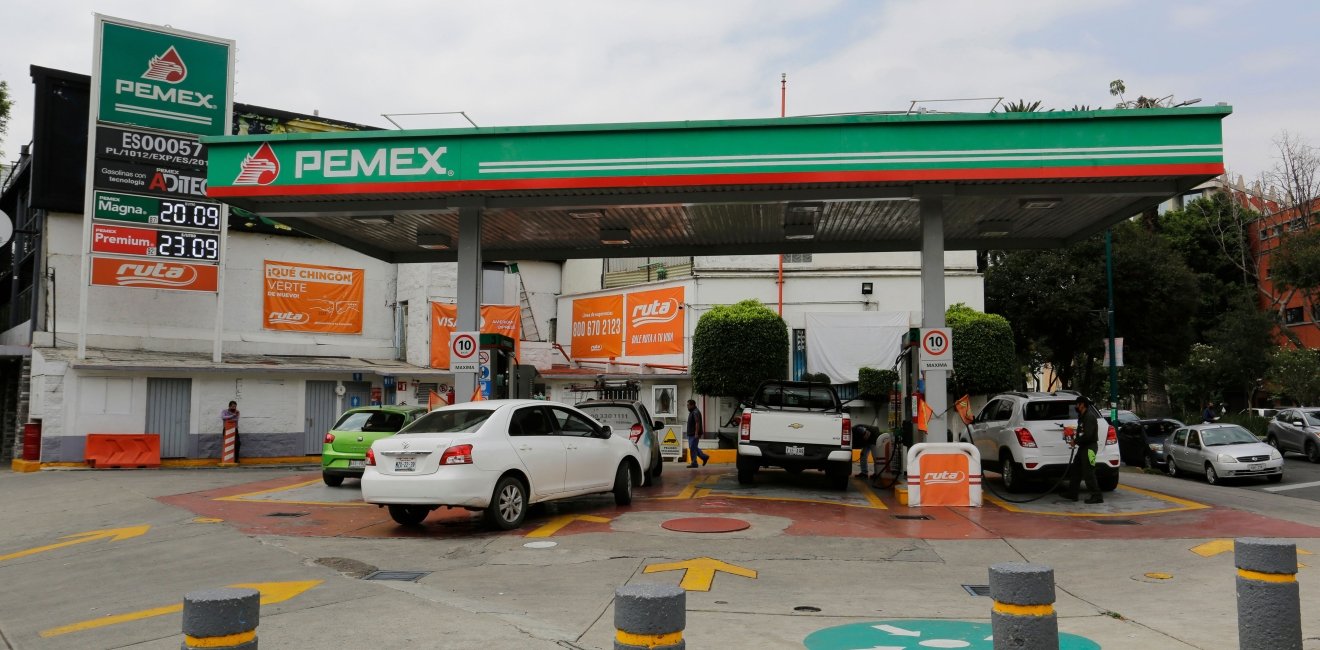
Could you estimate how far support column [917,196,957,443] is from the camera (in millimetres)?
14188

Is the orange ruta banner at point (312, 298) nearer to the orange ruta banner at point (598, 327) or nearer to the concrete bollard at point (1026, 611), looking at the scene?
the orange ruta banner at point (598, 327)

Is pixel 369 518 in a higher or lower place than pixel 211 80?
lower

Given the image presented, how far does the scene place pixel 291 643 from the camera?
605 cm

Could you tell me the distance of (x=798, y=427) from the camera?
15.0m

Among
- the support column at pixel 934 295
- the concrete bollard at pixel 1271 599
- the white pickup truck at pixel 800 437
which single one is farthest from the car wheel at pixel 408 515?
the concrete bollard at pixel 1271 599

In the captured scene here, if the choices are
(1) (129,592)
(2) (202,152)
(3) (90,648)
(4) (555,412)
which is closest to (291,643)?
(3) (90,648)

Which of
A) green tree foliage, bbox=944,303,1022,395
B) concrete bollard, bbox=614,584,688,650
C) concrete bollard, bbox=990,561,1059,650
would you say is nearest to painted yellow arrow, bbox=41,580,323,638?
concrete bollard, bbox=614,584,688,650

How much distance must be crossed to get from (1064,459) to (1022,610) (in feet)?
36.5

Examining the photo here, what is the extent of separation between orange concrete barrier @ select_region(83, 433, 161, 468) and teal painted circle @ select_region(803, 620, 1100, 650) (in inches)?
869

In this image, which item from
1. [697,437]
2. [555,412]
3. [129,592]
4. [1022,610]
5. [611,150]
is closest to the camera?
[1022,610]

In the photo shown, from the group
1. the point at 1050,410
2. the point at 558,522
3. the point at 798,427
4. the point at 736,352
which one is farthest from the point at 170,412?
the point at 1050,410

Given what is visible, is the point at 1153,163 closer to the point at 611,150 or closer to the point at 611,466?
the point at 611,150

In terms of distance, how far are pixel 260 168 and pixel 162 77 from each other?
39.9ft

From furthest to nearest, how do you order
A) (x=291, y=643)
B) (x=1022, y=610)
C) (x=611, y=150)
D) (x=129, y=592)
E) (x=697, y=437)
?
(x=697, y=437)
(x=611, y=150)
(x=129, y=592)
(x=291, y=643)
(x=1022, y=610)
